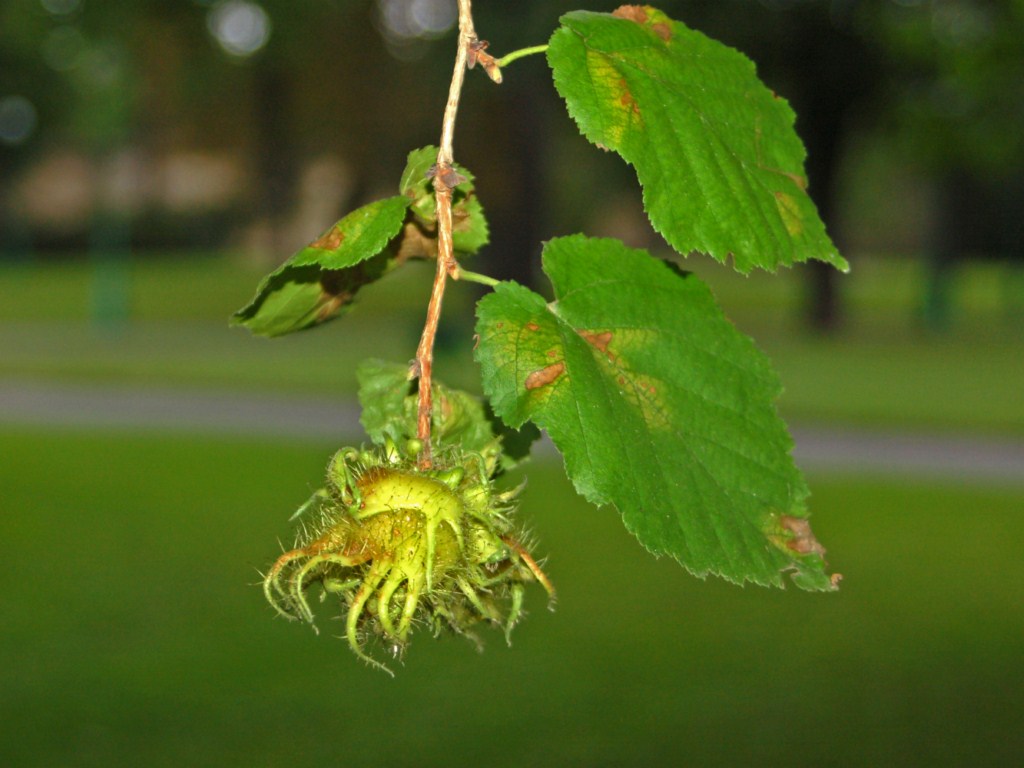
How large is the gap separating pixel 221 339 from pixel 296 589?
2714cm

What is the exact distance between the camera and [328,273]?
4.11 feet

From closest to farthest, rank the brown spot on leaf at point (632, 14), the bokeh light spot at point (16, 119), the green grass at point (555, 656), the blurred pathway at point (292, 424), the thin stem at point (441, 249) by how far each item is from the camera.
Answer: the thin stem at point (441, 249), the brown spot on leaf at point (632, 14), the green grass at point (555, 656), the blurred pathway at point (292, 424), the bokeh light spot at point (16, 119)

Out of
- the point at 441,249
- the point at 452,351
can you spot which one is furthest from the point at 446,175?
the point at 452,351

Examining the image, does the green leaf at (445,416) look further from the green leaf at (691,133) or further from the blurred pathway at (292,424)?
the blurred pathway at (292,424)

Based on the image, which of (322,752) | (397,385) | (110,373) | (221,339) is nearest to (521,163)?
(221,339)

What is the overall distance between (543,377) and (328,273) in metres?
0.31

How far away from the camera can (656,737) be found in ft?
25.2

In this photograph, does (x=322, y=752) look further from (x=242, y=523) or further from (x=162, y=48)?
(x=162, y=48)

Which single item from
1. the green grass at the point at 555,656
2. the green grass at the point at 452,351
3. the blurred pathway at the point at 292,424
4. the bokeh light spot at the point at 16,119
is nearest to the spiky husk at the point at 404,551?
the green grass at the point at 555,656

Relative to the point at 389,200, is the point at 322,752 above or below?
below

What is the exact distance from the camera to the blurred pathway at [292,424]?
14.1 meters

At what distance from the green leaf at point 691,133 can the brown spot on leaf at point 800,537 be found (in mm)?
190

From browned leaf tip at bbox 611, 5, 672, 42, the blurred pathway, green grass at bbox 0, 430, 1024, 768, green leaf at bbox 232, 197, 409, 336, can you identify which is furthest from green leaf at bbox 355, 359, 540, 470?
the blurred pathway

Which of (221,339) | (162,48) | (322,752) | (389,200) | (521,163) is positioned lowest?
(322,752)
